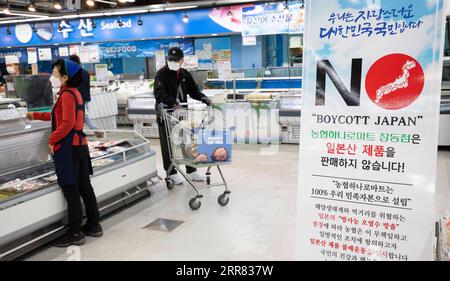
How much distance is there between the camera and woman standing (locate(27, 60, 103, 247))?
3.72 meters

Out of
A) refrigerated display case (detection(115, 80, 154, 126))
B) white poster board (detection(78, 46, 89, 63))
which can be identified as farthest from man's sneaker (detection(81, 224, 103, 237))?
white poster board (detection(78, 46, 89, 63))

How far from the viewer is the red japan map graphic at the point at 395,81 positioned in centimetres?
172

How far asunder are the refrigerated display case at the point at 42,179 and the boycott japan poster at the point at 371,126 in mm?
2620

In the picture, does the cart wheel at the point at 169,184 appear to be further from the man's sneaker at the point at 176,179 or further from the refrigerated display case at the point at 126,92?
the refrigerated display case at the point at 126,92

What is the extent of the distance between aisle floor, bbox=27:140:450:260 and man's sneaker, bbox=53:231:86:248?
7 cm

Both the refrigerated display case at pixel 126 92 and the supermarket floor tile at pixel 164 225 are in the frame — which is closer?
the supermarket floor tile at pixel 164 225

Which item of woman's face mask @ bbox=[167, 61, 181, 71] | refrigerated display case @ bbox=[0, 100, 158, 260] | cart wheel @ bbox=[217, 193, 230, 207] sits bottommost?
cart wheel @ bbox=[217, 193, 230, 207]

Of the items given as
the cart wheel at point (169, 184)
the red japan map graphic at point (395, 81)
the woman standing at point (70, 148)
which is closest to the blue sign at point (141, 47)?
the cart wheel at point (169, 184)

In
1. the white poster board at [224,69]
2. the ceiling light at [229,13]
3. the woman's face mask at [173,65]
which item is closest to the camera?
the woman's face mask at [173,65]

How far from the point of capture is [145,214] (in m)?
4.74

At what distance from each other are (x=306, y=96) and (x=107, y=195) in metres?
3.16

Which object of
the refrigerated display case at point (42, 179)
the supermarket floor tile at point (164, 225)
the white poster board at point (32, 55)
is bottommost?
the supermarket floor tile at point (164, 225)

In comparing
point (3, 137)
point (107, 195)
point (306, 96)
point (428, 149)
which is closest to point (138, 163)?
point (107, 195)

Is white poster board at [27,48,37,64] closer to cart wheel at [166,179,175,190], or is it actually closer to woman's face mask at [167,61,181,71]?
woman's face mask at [167,61,181,71]
